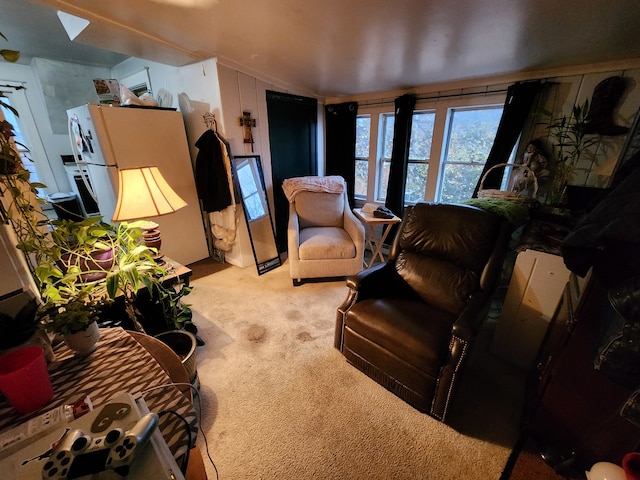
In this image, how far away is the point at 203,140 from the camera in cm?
255

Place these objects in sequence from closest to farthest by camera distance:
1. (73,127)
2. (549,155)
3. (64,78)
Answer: (549,155) < (73,127) < (64,78)

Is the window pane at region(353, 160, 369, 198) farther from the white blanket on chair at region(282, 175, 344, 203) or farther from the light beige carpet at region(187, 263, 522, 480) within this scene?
the light beige carpet at region(187, 263, 522, 480)

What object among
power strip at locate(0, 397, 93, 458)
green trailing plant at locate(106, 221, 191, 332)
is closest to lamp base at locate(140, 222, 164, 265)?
green trailing plant at locate(106, 221, 191, 332)

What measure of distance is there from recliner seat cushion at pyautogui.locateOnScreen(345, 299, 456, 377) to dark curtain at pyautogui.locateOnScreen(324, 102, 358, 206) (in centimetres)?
240

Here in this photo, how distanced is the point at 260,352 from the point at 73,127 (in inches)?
111

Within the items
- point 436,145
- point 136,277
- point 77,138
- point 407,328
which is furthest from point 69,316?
point 436,145

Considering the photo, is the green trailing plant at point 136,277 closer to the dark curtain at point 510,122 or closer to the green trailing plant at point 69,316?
the green trailing plant at point 69,316

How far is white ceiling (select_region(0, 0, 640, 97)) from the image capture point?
138 centimetres

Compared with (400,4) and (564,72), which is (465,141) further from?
(400,4)

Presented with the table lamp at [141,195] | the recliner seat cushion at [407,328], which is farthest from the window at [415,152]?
the table lamp at [141,195]

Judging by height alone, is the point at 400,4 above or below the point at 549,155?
above

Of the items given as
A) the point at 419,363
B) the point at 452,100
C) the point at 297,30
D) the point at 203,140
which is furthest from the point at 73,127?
the point at 452,100

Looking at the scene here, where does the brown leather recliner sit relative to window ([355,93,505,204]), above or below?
below

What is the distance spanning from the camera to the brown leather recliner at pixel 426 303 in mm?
1297
